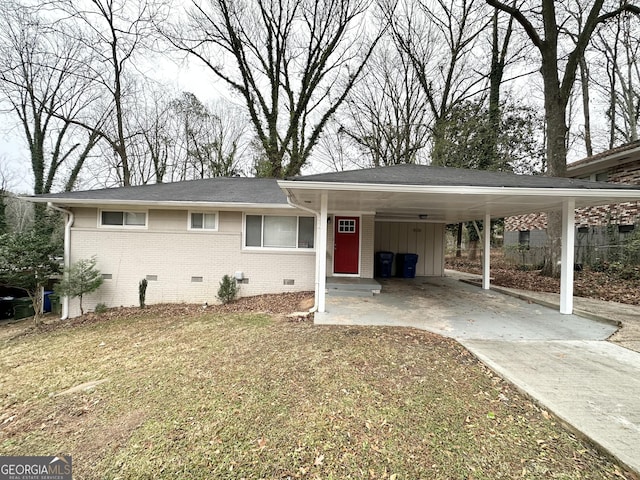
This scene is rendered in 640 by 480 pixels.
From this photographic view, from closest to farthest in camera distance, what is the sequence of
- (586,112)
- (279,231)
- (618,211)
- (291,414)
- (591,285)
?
(291,414), (279,231), (591,285), (618,211), (586,112)

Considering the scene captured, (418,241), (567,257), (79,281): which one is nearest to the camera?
(567,257)

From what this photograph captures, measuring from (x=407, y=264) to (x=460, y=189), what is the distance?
642 cm

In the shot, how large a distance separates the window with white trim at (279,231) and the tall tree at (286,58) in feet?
28.6

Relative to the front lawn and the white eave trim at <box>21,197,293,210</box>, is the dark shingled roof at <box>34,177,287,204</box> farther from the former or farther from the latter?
the front lawn

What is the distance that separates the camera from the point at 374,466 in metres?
1.99

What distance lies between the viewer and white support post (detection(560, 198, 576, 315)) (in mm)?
5504

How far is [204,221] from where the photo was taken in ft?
25.7

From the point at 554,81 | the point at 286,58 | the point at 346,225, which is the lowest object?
the point at 346,225

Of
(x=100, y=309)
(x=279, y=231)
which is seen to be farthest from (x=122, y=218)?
(x=279, y=231)

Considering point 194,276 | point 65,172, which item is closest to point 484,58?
point 194,276

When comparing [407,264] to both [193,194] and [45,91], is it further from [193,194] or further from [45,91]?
[45,91]

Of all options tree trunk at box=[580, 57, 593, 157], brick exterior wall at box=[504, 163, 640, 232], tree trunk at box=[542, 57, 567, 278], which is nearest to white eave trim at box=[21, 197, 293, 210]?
tree trunk at box=[542, 57, 567, 278]

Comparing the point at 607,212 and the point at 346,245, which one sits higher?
the point at 607,212

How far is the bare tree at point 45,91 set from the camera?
12805 mm
